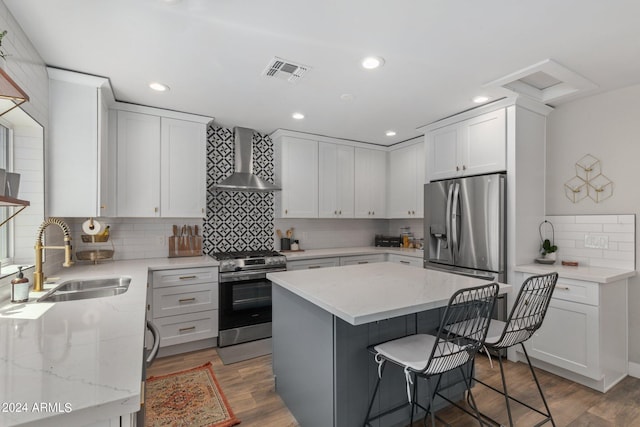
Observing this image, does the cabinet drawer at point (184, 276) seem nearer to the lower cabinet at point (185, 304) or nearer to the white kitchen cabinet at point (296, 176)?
the lower cabinet at point (185, 304)

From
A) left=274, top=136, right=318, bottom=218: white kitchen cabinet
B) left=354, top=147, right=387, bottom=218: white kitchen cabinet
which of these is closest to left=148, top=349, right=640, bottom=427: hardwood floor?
left=274, top=136, right=318, bottom=218: white kitchen cabinet

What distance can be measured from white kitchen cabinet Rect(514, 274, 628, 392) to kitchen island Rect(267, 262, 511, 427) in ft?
3.56

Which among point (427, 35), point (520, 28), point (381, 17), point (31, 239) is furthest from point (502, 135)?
point (31, 239)

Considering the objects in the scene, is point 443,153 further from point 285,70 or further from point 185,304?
point 185,304

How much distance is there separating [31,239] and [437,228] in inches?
139

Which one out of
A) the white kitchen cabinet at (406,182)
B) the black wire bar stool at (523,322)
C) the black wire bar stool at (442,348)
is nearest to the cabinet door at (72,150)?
the black wire bar stool at (442,348)

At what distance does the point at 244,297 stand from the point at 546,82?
11.7 feet

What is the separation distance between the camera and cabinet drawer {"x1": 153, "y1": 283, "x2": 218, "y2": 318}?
294cm

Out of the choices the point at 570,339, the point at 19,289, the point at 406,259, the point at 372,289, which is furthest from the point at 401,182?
the point at 19,289

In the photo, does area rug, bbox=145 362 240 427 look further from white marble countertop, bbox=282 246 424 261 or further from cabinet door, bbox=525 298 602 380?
cabinet door, bbox=525 298 602 380

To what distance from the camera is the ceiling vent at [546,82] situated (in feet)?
7.57

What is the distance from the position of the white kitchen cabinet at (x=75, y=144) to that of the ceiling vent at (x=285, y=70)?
1343mm

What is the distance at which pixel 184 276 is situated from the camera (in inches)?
120

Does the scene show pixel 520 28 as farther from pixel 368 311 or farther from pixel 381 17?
pixel 368 311
